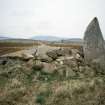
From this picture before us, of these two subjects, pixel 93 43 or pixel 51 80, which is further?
pixel 93 43

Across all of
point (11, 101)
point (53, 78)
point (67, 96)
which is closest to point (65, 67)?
point (53, 78)

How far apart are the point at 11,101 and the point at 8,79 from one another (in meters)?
3.33

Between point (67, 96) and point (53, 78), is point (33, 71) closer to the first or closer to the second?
point (53, 78)

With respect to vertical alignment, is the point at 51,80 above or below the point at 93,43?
below

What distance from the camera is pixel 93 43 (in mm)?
13688

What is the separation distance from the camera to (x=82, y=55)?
1480 cm

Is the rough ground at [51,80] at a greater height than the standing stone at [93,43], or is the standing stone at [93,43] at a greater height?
the standing stone at [93,43]

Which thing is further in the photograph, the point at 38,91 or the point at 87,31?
the point at 87,31

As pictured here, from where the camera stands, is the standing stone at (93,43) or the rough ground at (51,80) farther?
the standing stone at (93,43)

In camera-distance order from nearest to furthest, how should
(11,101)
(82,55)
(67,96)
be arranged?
(11,101), (67,96), (82,55)

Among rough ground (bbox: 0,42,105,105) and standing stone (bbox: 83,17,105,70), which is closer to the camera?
rough ground (bbox: 0,42,105,105)

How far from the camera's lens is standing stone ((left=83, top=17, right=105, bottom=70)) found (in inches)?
526

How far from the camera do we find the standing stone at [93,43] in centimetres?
1337

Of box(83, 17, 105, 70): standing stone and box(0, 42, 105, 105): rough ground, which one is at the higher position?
box(83, 17, 105, 70): standing stone
